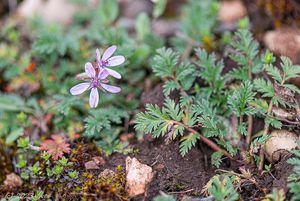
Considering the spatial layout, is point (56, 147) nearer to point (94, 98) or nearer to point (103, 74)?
point (94, 98)

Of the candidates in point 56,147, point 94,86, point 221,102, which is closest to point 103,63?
point 94,86

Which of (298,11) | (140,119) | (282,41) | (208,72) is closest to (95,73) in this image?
(140,119)

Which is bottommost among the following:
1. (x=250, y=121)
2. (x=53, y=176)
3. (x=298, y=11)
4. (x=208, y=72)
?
(x=53, y=176)

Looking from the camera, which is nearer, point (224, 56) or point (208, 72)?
point (208, 72)

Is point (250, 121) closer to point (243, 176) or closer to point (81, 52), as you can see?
point (243, 176)

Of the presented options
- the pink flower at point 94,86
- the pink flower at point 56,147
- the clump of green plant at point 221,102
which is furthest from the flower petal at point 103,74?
the pink flower at point 56,147

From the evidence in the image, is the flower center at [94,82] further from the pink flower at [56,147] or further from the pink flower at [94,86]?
the pink flower at [56,147]

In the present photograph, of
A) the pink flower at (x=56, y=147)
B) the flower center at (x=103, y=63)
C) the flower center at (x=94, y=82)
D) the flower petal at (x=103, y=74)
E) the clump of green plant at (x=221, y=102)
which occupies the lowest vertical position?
the pink flower at (x=56, y=147)

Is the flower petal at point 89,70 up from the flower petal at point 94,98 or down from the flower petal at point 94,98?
up
